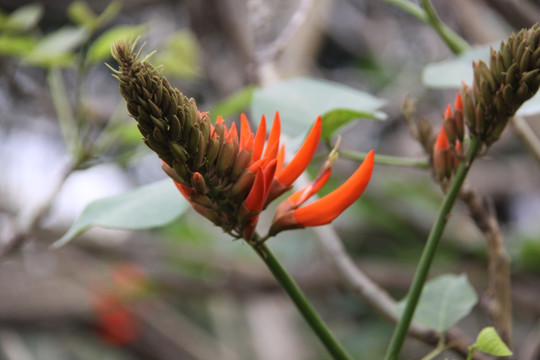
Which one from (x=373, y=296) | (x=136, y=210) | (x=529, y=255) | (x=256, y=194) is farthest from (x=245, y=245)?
(x=256, y=194)

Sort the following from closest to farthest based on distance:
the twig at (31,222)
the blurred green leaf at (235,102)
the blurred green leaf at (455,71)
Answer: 1. the blurred green leaf at (455,71)
2. the blurred green leaf at (235,102)
3. the twig at (31,222)

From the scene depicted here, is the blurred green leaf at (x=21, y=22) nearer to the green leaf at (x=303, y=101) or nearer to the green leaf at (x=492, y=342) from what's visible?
the green leaf at (x=303, y=101)

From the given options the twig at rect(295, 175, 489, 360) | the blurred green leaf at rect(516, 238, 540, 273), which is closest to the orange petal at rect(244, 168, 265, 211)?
the twig at rect(295, 175, 489, 360)

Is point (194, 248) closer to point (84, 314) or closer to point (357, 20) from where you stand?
point (84, 314)

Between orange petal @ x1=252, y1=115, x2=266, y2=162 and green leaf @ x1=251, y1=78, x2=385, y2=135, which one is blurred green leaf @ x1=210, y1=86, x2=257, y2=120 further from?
orange petal @ x1=252, y1=115, x2=266, y2=162

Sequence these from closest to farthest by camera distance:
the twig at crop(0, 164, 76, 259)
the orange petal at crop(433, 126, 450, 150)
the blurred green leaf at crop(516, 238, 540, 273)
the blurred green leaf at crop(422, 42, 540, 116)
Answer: the orange petal at crop(433, 126, 450, 150), the blurred green leaf at crop(422, 42, 540, 116), the twig at crop(0, 164, 76, 259), the blurred green leaf at crop(516, 238, 540, 273)

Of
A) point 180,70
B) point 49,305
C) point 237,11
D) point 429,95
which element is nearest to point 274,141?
point 180,70

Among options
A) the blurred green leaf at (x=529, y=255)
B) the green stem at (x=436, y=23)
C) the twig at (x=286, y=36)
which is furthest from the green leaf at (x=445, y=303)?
the blurred green leaf at (x=529, y=255)
